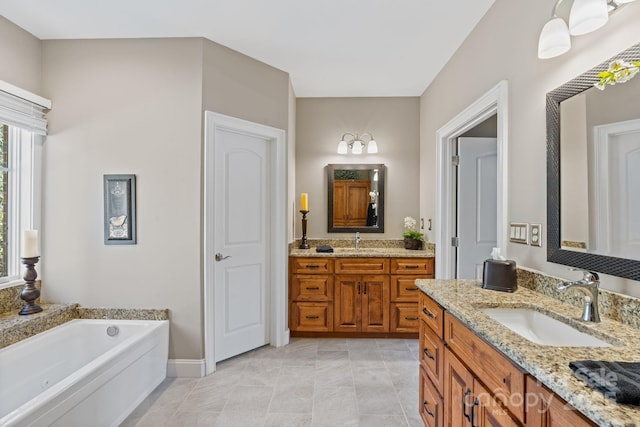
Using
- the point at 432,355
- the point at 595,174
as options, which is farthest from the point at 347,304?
the point at 595,174

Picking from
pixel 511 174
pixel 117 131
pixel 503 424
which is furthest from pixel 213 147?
pixel 503 424

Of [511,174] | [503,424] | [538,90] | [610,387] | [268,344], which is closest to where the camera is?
[610,387]

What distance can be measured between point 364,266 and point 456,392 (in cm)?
189

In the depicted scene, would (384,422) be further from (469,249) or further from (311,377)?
(469,249)

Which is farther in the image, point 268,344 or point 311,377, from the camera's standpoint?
point 268,344

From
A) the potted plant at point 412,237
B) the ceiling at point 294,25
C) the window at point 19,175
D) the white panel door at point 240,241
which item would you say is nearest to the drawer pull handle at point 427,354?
the white panel door at point 240,241

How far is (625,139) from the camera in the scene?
3.79 feet

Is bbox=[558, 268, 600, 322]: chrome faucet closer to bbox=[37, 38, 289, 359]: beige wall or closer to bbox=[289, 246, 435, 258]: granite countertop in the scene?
→ bbox=[289, 246, 435, 258]: granite countertop

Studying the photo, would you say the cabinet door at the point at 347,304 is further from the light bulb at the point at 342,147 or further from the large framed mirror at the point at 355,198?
the light bulb at the point at 342,147

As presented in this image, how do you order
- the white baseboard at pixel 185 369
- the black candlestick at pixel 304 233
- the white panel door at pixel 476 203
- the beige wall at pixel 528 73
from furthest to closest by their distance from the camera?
the black candlestick at pixel 304 233 < the white panel door at pixel 476 203 < the white baseboard at pixel 185 369 < the beige wall at pixel 528 73

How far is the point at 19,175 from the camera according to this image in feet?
8.18

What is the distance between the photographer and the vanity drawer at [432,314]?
158cm

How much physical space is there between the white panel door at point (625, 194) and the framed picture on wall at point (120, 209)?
2912 millimetres

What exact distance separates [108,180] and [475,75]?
2935 mm
